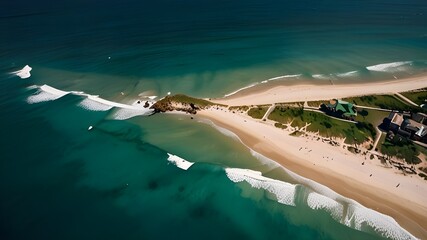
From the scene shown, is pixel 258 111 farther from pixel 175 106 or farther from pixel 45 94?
pixel 45 94

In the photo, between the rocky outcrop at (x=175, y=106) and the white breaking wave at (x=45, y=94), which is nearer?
the rocky outcrop at (x=175, y=106)

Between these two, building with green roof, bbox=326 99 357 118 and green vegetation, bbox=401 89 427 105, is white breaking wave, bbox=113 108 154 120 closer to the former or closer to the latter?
building with green roof, bbox=326 99 357 118

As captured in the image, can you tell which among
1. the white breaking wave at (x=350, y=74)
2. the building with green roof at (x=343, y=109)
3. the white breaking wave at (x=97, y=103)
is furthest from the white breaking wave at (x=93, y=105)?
the white breaking wave at (x=350, y=74)

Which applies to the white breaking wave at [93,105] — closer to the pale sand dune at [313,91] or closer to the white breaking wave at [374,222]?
the pale sand dune at [313,91]

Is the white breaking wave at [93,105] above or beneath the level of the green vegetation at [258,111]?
beneath

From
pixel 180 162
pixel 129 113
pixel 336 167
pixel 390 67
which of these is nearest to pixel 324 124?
pixel 336 167

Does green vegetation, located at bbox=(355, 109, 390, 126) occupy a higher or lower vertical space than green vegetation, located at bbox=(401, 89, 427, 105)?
lower

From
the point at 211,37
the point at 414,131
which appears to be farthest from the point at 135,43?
the point at 414,131

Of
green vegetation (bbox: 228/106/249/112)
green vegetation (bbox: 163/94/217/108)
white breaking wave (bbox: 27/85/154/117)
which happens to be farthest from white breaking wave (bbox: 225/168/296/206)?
white breaking wave (bbox: 27/85/154/117)
